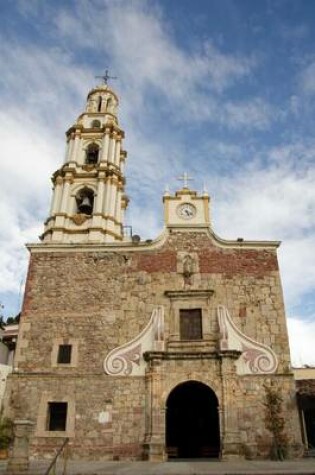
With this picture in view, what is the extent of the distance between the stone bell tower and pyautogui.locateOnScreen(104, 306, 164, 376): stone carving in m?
8.66

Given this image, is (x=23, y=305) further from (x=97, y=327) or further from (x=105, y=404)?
(x=105, y=404)

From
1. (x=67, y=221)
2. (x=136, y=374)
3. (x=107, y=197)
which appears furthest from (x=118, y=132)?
(x=136, y=374)

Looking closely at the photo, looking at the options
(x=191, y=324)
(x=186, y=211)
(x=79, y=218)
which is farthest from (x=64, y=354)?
(x=79, y=218)

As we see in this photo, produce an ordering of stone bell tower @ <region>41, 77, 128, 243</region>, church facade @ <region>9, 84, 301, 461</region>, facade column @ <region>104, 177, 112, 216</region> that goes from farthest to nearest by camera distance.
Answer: facade column @ <region>104, 177, 112, 216</region> → stone bell tower @ <region>41, 77, 128, 243</region> → church facade @ <region>9, 84, 301, 461</region>

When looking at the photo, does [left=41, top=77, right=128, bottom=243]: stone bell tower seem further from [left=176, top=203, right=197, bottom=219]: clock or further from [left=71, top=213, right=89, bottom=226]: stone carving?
[left=176, top=203, right=197, bottom=219]: clock

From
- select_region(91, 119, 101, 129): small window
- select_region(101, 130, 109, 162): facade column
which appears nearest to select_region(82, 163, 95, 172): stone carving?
select_region(101, 130, 109, 162): facade column

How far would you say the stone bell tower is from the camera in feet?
80.8

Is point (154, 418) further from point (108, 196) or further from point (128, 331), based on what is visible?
point (108, 196)

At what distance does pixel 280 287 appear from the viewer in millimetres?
16859

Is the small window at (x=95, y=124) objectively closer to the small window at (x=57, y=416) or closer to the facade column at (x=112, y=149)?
the facade column at (x=112, y=149)

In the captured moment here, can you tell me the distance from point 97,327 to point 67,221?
33.3ft

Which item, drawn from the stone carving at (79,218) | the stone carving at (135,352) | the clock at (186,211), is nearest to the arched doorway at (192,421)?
the stone carving at (135,352)

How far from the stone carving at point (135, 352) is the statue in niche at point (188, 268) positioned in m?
1.99

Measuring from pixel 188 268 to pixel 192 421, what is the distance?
628 cm
